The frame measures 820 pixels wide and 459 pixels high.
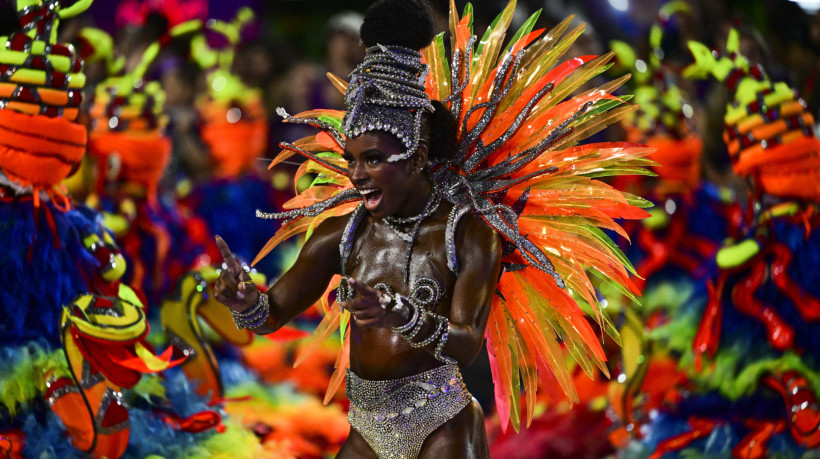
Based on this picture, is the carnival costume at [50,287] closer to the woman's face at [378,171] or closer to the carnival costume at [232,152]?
the woman's face at [378,171]

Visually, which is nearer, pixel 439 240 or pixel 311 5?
pixel 439 240

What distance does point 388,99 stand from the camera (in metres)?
2.29

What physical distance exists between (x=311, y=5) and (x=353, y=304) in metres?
6.37

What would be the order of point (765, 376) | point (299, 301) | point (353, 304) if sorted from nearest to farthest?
point (353, 304) < point (299, 301) < point (765, 376)

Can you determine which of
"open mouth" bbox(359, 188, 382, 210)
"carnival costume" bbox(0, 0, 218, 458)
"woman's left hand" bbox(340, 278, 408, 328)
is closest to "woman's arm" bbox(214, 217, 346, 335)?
"open mouth" bbox(359, 188, 382, 210)

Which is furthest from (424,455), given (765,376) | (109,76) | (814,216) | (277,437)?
(109,76)

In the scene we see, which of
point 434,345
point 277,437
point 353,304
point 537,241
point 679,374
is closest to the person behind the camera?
point 353,304

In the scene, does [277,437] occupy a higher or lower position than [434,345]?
lower

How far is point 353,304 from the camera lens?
1934 mm

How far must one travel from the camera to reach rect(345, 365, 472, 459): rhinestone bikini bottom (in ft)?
7.52

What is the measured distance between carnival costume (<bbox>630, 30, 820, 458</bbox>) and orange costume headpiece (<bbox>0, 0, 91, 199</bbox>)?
2.73m

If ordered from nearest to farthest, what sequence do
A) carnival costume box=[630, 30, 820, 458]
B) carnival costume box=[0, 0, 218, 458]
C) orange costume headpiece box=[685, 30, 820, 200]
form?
carnival costume box=[0, 0, 218, 458]
carnival costume box=[630, 30, 820, 458]
orange costume headpiece box=[685, 30, 820, 200]

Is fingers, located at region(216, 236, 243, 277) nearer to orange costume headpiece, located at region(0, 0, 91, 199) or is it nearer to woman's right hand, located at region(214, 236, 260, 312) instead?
woman's right hand, located at region(214, 236, 260, 312)

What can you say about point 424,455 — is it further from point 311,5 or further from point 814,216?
point 311,5
